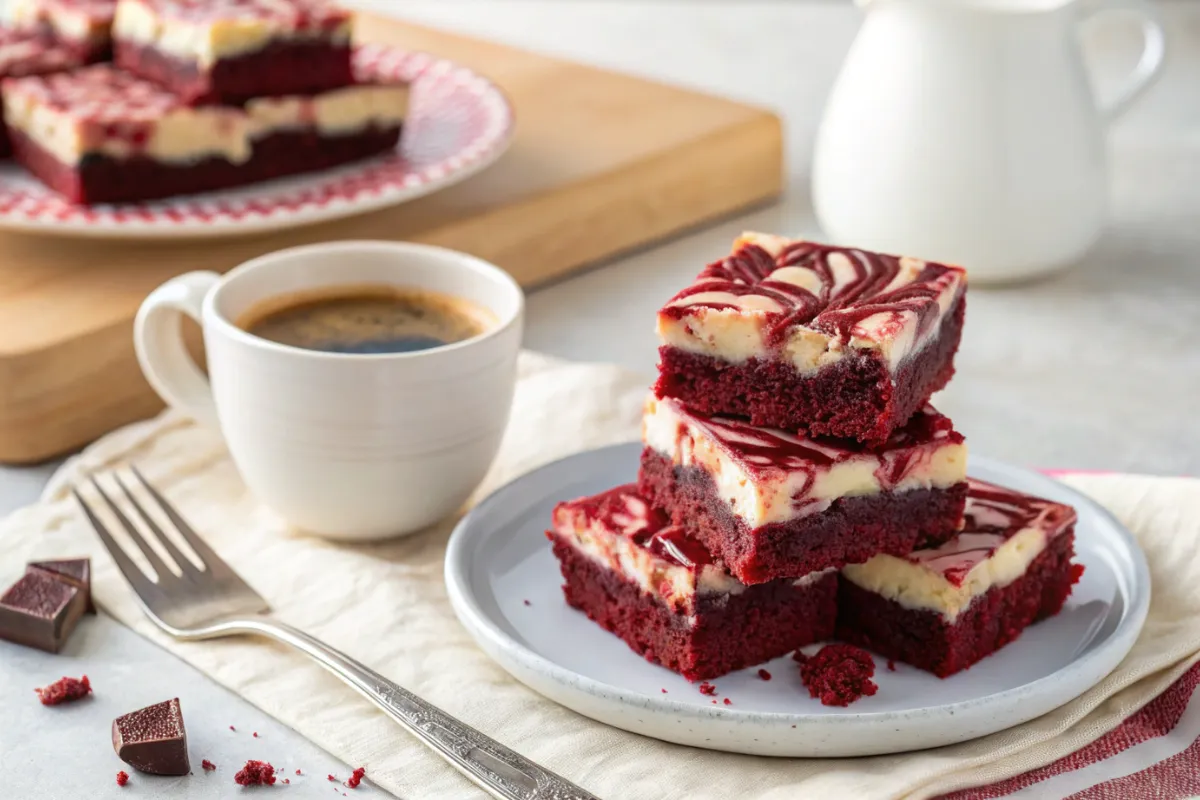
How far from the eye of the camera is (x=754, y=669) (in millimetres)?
1597

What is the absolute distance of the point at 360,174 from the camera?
2689 mm

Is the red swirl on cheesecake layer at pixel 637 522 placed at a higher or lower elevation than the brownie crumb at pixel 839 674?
higher

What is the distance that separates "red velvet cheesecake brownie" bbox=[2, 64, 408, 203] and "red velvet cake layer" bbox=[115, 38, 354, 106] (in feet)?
0.09

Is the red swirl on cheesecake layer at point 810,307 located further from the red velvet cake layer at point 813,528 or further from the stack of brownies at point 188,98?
the stack of brownies at point 188,98

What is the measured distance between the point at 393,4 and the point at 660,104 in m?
1.80

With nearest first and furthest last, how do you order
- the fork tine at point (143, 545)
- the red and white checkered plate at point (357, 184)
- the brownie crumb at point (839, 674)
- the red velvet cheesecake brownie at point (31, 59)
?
the brownie crumb at point (839, 674), the fork tine at point (143, 545), the red and white checkered plate at point (357, 184), the red velvet cheesecake brownie at point (31, 59)

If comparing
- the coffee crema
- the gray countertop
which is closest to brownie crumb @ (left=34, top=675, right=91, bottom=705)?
the gray countertop

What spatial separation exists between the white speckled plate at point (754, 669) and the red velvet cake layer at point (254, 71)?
3.74 ft

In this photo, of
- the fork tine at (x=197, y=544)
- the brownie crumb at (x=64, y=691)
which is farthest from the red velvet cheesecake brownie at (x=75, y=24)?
the brownie crumb at (x=64, y=691)

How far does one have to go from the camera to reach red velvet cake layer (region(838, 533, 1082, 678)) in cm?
155

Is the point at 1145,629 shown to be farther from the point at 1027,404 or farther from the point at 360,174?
the point at 360,174

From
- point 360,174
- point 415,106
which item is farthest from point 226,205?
point 415,106

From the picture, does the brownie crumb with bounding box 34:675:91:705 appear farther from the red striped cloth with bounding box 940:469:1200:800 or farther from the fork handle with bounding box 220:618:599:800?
the red striped cloth with bounding box 940:469:1200:800

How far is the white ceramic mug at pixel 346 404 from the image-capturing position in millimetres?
1746
